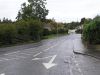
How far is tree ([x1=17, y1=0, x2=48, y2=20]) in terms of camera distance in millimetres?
108806

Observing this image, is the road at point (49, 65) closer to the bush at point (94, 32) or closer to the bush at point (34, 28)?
the bush at point (94, 32)

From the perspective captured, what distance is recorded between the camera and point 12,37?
2116 inches

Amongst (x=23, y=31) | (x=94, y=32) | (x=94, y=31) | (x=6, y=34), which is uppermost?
(x=94, y=31)

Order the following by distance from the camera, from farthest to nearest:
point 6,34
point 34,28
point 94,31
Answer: point 34,28
point 6,34
point 94,31

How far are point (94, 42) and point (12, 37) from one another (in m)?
18.2

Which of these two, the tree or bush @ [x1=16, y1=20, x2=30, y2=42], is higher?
the tree

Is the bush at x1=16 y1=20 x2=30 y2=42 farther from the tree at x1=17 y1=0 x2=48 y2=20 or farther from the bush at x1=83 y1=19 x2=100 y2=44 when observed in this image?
the tree at x1=17 y1=0 x2=48 y2=20

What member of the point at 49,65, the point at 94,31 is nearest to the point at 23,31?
the point at 94,31

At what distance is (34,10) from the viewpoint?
11469cm

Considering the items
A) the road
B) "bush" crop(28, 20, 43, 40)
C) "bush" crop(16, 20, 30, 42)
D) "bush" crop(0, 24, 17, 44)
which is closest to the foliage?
Result: the road

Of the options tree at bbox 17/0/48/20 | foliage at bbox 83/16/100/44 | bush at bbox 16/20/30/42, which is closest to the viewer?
foliage at bbox 83/16/100/44

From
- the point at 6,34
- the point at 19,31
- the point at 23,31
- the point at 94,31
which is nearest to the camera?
the point at 94,31

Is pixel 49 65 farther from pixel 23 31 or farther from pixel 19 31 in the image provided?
pixel 23 31

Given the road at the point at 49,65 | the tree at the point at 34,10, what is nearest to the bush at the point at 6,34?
the road at the point at 49,65
